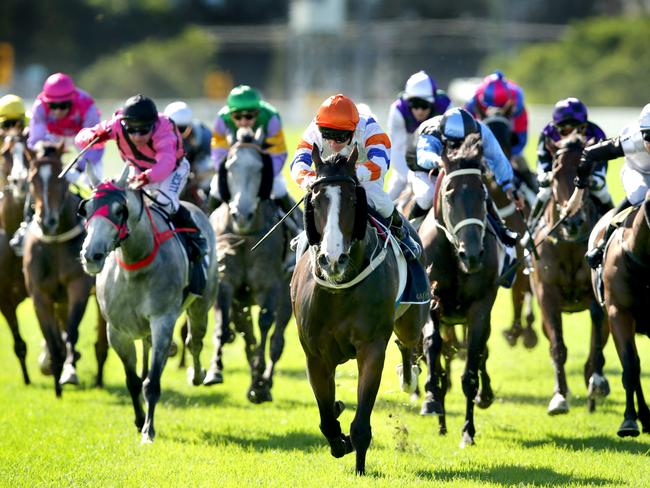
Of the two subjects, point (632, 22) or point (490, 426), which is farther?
point (632, 22)

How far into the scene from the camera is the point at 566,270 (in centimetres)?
1120

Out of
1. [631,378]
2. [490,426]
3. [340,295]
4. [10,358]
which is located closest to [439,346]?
[490,426]

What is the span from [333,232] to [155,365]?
2.76m

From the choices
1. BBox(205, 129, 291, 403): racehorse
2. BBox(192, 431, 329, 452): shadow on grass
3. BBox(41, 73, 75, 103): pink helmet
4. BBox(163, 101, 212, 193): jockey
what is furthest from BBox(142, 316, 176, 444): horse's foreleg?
BBox(163, 101, 212, 193): jockey

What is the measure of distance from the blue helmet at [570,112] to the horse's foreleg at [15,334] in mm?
5459

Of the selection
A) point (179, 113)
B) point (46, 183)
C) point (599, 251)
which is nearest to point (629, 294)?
point (599, 251)

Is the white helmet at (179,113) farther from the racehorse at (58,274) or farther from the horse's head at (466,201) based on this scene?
the horse's head at (466,201)

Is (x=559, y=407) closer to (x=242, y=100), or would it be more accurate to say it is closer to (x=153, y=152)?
(x=153, y=152)

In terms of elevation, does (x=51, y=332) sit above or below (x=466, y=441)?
above

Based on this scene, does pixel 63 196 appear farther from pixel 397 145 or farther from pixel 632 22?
pixel 632 22

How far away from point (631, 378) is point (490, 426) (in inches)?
58.5

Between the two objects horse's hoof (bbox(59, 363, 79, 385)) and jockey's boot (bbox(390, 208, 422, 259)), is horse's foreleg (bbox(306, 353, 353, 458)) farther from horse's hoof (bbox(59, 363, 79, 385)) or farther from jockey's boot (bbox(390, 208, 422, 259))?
horse's hoof (bbox(59, 363, 79, 385))

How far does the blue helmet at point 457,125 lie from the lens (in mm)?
9727

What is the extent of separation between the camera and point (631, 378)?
9.28m
